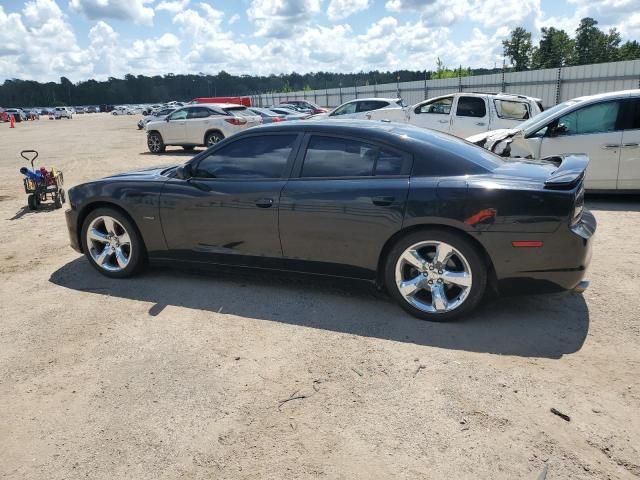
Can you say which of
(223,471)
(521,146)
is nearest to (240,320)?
(223,471)

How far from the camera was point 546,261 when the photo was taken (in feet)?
11.8

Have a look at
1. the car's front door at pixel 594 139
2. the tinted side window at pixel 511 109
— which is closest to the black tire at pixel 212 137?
the tinted side window at pixel 511 109

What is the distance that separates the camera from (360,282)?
4148 mm

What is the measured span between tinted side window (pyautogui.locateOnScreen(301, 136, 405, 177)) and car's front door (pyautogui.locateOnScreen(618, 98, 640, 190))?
5374mm

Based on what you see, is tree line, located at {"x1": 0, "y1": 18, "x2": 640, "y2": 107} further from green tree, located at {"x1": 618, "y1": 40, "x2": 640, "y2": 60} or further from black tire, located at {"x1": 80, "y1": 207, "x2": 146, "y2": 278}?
black tire, located at {"x1": 80, "y1": 207, "x2": 146, "y2": 278}

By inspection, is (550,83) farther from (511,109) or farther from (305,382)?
(305,382)

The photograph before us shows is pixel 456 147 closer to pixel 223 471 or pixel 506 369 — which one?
pixel 506 369

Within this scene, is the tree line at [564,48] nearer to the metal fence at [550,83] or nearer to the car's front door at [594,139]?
the metal fence at [550,83]

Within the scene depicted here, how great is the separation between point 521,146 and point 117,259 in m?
6.32

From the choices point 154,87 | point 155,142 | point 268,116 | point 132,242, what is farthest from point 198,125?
point 154,87

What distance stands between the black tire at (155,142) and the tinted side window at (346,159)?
14.3 meters

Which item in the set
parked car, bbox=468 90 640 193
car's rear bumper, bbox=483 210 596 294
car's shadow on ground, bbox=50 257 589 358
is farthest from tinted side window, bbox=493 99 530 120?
car's rear bumper, bbox=483 210 596 294

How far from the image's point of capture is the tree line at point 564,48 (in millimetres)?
57156

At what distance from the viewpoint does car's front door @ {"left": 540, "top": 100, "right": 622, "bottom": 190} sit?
7652 millimetres
